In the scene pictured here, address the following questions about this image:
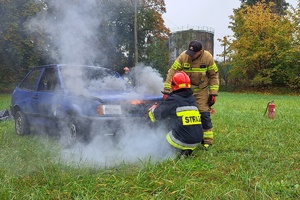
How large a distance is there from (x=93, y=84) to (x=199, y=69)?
191 centimetres

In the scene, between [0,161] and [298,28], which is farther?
[298,28]

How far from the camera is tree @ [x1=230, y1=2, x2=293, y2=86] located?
85.0 feet

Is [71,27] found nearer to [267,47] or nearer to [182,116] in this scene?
[182,116]

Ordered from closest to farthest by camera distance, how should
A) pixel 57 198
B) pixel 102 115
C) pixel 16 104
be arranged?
pixel 57 198, pixel 102 115, pixel 16 104

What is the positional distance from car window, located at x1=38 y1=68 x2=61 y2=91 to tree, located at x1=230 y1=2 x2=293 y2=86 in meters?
23.6

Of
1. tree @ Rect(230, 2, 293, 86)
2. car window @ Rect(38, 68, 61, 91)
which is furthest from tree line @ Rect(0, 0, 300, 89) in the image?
car window @ Rect(38, 68, 61, 91)

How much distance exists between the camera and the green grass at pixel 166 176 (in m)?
2.70

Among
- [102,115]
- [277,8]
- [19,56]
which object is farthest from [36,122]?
[277,8]

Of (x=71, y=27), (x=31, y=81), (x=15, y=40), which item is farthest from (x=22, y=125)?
(x=15, y=40)

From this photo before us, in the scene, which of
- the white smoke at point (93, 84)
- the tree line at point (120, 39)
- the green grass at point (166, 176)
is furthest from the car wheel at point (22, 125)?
the tree line at point (120, 39)

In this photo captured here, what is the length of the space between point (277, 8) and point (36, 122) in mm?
36781

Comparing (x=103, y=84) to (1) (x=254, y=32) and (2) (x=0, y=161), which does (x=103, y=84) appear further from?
(1) (x=254, y=32)

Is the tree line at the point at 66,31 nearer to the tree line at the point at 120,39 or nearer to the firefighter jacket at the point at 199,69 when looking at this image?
the tree line at the point at 120,39

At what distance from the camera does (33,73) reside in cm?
595
